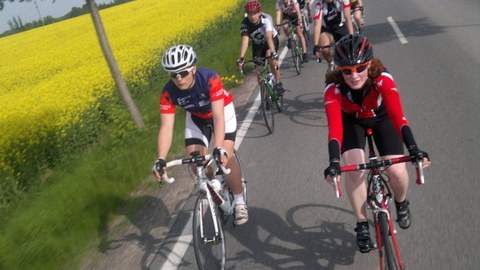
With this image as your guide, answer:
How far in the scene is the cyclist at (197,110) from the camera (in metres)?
3.94

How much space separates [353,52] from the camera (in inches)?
126

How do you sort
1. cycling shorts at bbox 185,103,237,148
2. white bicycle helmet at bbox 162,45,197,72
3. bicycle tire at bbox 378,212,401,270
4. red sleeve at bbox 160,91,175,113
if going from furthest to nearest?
cycling shorts at bbox 185,103,237,148 → red sleeve at bbox 160,91,175,113 → white bicycle helmet at bbox 162,45,197,72 → bicycle tire at bbox 378,212,401,270

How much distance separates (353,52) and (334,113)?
47 centimetres

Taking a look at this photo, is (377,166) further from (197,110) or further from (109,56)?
(109,56)

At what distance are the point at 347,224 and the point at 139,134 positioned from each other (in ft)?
16.3

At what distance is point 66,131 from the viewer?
8.86 m

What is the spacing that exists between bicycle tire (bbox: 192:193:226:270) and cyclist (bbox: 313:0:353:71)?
164 inches

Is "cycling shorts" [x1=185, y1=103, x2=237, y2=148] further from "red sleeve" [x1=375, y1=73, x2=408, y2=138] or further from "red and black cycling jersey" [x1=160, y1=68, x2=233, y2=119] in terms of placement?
"red sleeve" [x1=375, y1=73, x2=408, y2=138]

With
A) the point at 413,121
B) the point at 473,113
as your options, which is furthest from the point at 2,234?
the point at 473,113

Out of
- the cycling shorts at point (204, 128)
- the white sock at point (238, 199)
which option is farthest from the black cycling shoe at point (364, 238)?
the cycling shorts at point (204, 128)

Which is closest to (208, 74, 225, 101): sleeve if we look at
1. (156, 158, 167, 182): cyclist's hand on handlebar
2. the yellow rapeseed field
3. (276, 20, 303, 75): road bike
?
(156, 158, 167, 182): cyclist's hand on handlebar

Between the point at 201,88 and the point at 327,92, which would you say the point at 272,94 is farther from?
the point at 327,92

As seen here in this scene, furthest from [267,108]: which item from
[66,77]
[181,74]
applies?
[66,77]

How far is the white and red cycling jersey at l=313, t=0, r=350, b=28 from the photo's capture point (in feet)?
24.5
